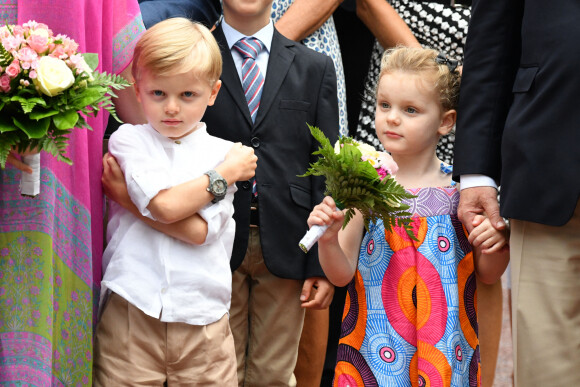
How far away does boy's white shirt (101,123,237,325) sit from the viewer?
343 cm

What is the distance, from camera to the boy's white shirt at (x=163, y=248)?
3.43 metres

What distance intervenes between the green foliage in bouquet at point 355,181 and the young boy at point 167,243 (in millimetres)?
415

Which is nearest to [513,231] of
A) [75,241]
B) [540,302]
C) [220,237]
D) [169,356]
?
[540,302]

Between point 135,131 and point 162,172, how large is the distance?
212 mm

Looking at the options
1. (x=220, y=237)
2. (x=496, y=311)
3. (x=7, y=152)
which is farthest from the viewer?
(x=496, y=311)

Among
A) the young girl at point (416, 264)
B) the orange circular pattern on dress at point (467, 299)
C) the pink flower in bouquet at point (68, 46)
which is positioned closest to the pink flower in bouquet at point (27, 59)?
the pink flower in bouquet at point (68, 46)

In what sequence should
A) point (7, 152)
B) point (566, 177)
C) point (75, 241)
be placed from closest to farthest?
point (7, 152) → point (566, 177) → point (75, 241)

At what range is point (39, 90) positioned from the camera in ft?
9.66

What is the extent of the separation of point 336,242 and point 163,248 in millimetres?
682

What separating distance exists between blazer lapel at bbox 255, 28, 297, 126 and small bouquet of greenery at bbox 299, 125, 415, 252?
723 millimetres

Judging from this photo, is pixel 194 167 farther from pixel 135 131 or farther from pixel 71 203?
pixel 71 203

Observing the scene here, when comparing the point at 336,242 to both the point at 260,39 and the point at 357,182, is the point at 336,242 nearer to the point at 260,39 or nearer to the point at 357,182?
the point at 357,182

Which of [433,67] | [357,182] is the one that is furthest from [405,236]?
[433,67]

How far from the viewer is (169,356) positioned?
3475 millimetres
